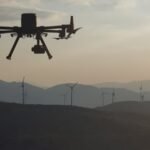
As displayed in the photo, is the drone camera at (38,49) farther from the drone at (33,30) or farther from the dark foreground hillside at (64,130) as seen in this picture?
the dark foreground hillside at (64,130)

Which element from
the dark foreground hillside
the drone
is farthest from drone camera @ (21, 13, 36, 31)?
the dark foreground hillside

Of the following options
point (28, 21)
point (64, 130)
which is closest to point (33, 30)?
point (28, 21)

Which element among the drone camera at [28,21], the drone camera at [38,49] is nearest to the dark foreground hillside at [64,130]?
the drone camera at [38,49]

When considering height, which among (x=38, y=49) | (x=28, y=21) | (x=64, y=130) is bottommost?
(x=64, y=130)

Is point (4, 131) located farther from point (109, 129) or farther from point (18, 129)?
point (109, 129)

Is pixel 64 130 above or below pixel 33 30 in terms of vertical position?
below

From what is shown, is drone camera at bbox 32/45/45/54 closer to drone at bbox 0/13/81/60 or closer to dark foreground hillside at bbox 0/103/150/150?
drone at bbox 0/13/81/60

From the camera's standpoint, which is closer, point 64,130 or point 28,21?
point 28,21

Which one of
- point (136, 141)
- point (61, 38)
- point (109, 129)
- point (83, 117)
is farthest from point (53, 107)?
point (61, 38)

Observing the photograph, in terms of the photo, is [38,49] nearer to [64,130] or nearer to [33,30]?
[33,30]
